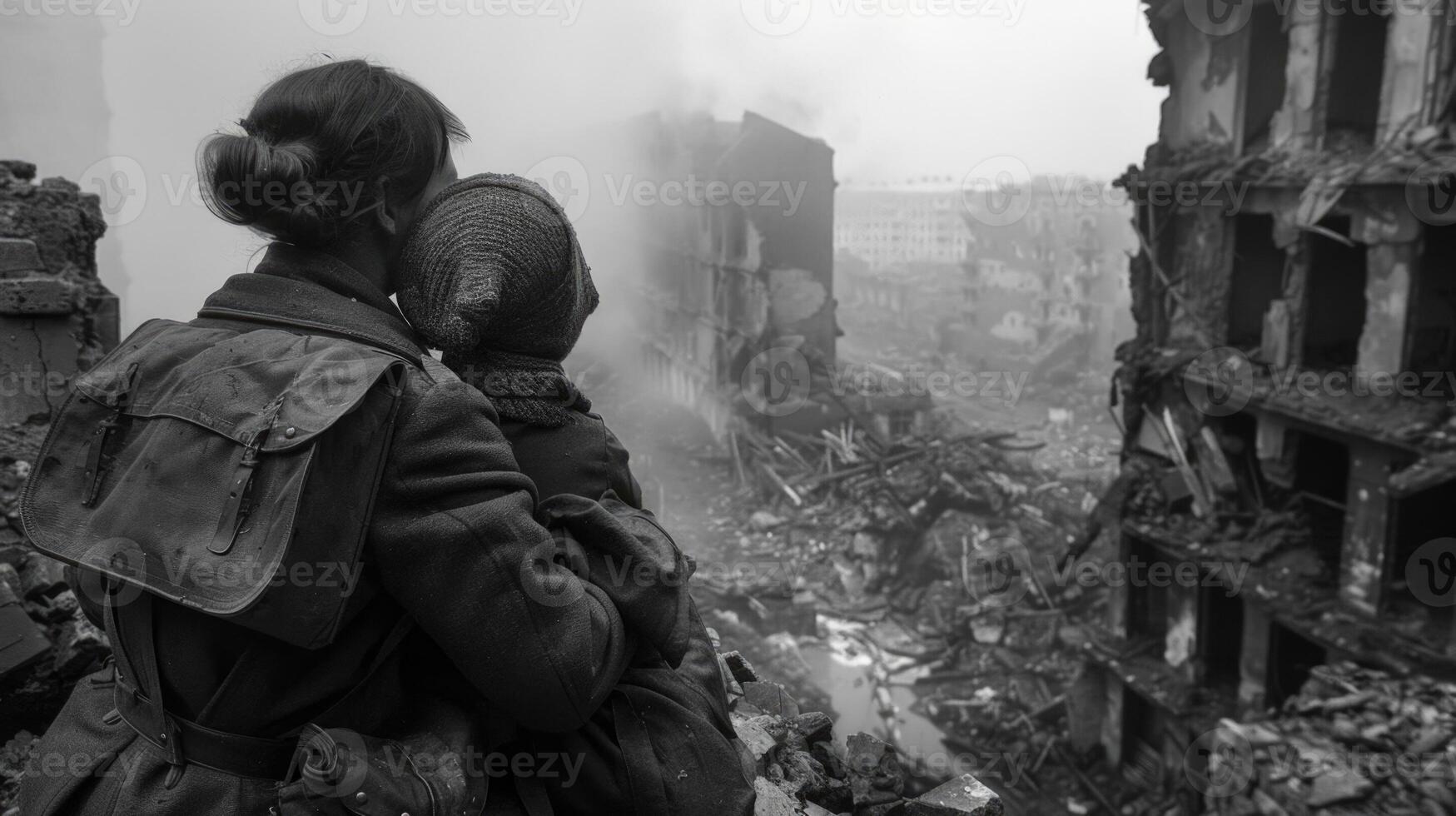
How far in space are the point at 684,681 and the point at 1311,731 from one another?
8.95 m

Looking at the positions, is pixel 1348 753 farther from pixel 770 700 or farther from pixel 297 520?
pixel 297 520

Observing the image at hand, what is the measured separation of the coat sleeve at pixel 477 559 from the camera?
1536 millimetres

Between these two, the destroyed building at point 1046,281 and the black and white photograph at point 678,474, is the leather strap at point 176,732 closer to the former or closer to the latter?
the black and white photograph at point 678,474

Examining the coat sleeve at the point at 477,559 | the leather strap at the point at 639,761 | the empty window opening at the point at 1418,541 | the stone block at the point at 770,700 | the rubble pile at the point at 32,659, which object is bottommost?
the empty window opening at the point at 1418,541

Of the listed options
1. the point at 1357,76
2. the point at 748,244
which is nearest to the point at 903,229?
the point at 748,244

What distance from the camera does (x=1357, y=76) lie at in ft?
36.4

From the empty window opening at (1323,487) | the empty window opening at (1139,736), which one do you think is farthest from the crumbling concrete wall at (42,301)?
the empty window opening at (1139,736)

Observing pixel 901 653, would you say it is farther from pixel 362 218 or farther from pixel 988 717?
pixel 362 218

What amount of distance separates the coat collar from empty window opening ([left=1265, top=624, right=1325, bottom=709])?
1266 cm

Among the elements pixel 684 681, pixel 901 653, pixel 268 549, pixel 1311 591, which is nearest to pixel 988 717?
pixel 901 653

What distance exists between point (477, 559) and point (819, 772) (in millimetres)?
2204

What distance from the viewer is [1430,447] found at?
9.60 m

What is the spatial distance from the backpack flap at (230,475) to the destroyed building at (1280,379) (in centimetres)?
895

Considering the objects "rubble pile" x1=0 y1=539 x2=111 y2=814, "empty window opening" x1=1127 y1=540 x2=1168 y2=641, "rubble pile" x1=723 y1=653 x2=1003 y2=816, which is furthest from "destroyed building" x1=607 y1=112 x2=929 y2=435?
"rubble pile" x1=0 y1=539 x2=111 y2=814
